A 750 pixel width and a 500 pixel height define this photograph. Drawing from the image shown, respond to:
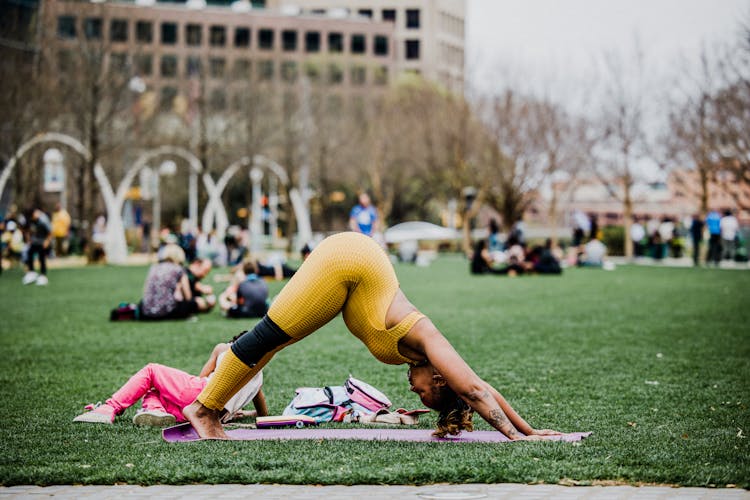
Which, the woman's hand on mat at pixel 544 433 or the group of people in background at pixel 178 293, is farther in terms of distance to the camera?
the group of people in background at pixel 178 293

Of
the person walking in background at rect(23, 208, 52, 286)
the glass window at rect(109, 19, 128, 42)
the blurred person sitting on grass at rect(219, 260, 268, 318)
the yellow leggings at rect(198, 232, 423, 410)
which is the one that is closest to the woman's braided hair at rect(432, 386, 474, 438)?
the yellow leggings at rect(198, 232, 423, 410)

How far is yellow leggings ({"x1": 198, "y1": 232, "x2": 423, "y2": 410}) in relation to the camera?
6660mm

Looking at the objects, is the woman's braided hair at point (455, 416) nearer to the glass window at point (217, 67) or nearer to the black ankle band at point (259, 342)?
the black ankle band at point (259, 342)

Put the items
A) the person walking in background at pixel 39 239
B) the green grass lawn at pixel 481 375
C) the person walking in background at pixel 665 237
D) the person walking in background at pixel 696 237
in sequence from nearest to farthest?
the green grass lawn at pixel 481 375 < the person walking in background at pixel 39 239 < the person walking in background at pixel 696 237 < the person walking in background at pixel 665 237

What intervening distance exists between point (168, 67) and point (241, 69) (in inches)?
646

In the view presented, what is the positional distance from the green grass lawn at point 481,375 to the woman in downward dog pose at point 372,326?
342 millimetres

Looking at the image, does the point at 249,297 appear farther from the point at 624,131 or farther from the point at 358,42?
the point at 358,42

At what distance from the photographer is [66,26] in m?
41.0

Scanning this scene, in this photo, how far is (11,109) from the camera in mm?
37656

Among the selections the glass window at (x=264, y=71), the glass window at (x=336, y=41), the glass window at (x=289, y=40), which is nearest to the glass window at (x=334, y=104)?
A: the glass window at (x=264, y=71)

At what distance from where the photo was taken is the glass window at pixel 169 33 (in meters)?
94.0

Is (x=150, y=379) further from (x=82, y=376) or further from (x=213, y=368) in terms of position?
(x=82, y=376)

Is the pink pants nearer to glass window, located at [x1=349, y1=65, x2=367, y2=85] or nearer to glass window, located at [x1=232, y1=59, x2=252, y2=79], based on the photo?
glass window, located at [x1=232, y1=59, x2=252, y2=79]

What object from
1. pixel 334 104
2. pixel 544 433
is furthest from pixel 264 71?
pixel 544 433
